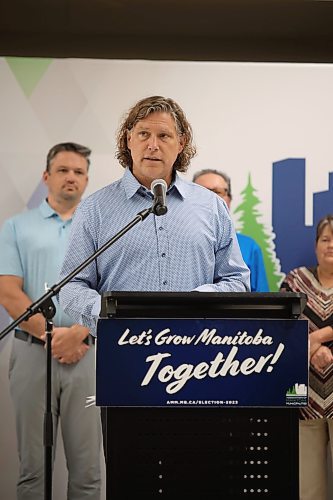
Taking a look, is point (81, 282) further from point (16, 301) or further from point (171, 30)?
point (171, 30)

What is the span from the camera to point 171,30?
4.60 metres

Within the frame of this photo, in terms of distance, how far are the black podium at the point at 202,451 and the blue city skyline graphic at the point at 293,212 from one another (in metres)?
2.34

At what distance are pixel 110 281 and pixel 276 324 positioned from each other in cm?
78

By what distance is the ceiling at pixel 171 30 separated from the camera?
14.8 feet

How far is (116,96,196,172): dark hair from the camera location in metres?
2.74

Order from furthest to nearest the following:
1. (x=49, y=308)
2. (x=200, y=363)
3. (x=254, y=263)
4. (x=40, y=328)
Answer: (x=254, y=263) → (x=40, y=328) → (x=49, y=308) → (x=200, y=363)

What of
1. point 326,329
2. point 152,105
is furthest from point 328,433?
point 152,105

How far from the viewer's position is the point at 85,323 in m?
2.49

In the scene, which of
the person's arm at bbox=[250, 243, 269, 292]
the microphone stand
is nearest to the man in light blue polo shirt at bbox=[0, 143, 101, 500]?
the person's arm at bbox=[250, 243, 269, 292]

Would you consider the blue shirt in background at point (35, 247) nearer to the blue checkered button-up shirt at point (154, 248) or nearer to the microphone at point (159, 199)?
the blue checkered button-up shirt at point (154, 248)

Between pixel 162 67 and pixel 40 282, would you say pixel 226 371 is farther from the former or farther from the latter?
pixel 162 67

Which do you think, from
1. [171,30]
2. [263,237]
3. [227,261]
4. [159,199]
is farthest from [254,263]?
[159,199]

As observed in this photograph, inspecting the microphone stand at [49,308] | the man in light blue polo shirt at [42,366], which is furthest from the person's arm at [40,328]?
the microphone stand at [49,308]

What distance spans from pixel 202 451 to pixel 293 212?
8.19ft
